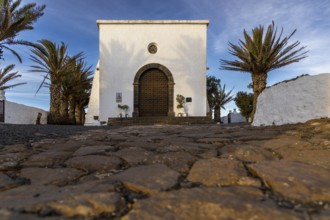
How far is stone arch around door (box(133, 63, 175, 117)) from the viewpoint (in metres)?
18.2

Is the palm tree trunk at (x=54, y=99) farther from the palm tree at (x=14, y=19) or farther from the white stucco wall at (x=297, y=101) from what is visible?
the white stucco wall at (x=297, y=101)

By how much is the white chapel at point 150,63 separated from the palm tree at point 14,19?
17.9 ft

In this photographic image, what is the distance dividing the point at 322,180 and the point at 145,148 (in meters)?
2.24

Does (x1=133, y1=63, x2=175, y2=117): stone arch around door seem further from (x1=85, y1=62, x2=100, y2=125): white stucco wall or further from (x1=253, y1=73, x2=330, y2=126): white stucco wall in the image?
(x1=253, y1=73, x2=330, y2=126): white stucco wall

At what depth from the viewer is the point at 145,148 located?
3986 millimetres

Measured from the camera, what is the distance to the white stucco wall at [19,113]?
19.8 meters

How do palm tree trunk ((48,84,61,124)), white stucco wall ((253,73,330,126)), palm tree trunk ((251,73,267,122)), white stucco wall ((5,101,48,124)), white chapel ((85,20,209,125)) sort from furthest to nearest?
white stucco wall ((5,101,48,124)), white chapel ((85,20,209,125)), palm tree trunk ((48,84,61,124)), palm tree trunk ((251,73,267,122)), white stucco wall ((253,73,330,126))

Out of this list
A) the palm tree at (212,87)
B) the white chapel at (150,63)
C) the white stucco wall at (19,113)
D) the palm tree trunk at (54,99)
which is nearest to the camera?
the palm tree trunk at (54,99)

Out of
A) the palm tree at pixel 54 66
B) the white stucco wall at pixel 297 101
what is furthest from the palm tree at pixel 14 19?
the white stucco wall at pixel 297 101

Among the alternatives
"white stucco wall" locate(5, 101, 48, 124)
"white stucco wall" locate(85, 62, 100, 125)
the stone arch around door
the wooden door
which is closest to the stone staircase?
the stone arch around door

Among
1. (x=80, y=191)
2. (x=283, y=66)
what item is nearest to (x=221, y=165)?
(x=80, y=191)

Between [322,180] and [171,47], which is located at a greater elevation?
[171,47]

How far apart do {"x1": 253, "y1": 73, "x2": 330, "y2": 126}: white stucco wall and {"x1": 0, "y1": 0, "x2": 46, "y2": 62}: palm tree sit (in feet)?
35.8

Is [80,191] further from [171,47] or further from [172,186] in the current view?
[171,47]
